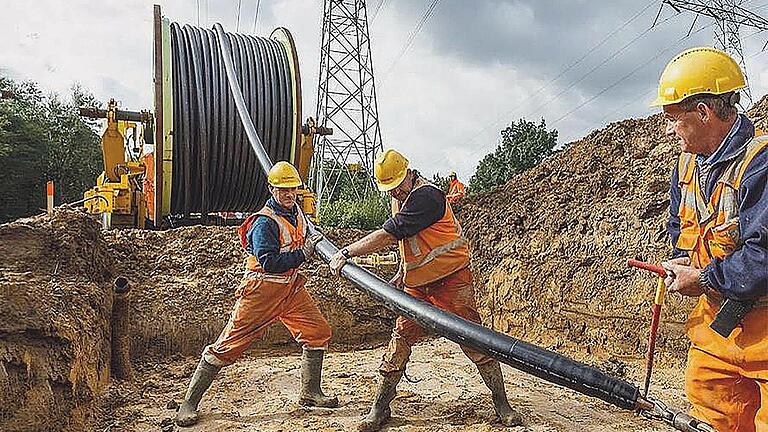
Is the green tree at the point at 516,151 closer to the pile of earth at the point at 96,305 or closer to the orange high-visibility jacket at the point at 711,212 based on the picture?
the pile of earth at the point at 96,305

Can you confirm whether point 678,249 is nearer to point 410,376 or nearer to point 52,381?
point 410,376

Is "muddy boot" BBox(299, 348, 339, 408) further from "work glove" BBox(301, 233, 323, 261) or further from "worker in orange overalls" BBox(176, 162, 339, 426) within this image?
"work glove" BBox(301, 233, 323, 261)

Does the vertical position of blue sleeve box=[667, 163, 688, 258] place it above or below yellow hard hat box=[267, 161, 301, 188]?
below

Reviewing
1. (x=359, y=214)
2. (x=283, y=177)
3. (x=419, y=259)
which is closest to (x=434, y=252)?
(x=419, y=259)

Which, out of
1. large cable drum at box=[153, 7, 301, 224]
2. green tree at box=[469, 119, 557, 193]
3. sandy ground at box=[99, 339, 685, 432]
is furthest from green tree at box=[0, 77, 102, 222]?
sandy ground at box=[99, 339, 685, 432]

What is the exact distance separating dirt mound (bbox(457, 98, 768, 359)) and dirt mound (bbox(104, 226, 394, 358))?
1550 mm

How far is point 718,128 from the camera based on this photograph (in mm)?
2539

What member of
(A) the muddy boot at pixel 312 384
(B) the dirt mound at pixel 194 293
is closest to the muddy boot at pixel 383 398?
(A) the muddy boot at pixel 312 384

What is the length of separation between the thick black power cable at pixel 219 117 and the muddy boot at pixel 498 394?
511cm

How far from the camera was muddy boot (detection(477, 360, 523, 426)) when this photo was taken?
4406 millimetres

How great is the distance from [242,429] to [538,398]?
7.60ft

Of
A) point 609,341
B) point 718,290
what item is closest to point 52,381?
point 718,290

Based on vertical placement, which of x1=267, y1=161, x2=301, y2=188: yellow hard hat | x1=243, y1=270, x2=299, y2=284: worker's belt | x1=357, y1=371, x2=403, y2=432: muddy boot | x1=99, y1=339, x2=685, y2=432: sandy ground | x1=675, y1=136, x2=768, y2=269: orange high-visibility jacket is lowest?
x1=99, y1=339, x2=685, y2=432: sandy ground

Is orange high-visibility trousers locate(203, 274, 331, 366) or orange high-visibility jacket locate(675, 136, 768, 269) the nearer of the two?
orange high-visibility jacket locate(675, 136, 768, 269)
